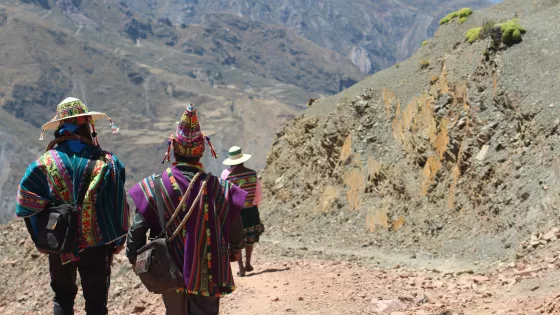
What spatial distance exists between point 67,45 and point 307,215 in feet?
528

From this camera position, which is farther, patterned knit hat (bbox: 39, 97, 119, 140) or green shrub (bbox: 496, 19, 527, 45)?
green shrub (bbox: 496, 19, 527, 45)

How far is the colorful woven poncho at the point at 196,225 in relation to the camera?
4656 millimetres

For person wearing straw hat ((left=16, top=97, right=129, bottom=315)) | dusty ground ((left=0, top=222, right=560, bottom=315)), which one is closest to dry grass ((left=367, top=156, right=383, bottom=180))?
dusty ground ((left=0, top=222, right=560, bottom=315))

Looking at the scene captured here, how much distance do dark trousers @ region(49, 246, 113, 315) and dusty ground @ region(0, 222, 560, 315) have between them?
8.61 ft

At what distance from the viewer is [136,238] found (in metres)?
4.61

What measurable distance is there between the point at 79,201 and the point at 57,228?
25cm

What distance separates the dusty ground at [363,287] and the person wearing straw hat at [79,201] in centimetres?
269

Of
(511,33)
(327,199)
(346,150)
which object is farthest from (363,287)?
(346,150)

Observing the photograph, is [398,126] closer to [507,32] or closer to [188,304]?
[507,32]

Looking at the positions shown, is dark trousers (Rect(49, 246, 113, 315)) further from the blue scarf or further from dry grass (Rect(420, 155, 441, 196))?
dry grass (Rect(420, 155, 441, 196))

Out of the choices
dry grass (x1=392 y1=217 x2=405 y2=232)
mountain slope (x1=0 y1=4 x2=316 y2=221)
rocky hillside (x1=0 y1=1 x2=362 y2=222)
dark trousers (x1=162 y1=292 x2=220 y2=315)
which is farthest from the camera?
rocky hillside (x1=0 y1=1 x2=362 y2=222)

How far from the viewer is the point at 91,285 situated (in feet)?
17.5

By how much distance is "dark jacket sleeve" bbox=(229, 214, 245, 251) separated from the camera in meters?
4.91

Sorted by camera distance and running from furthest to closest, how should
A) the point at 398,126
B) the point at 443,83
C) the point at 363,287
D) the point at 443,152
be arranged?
the point at 398,126 < the point at 443,83 < the point at 443,152 < the point at 363,287
